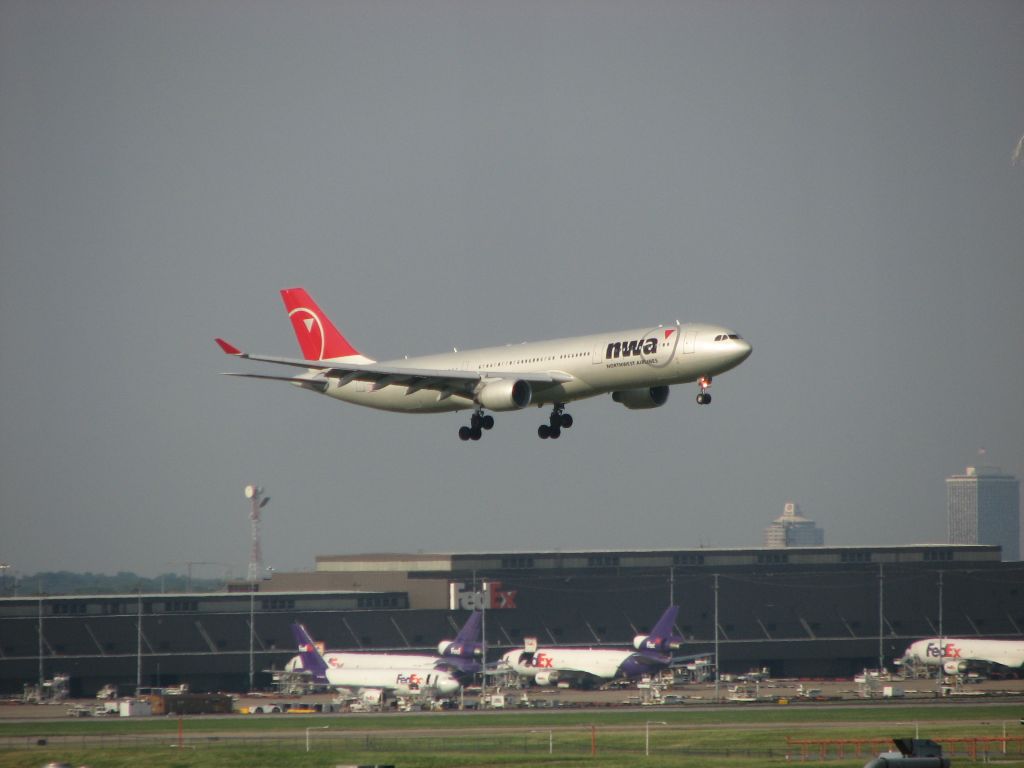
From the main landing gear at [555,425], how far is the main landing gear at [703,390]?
11.9m

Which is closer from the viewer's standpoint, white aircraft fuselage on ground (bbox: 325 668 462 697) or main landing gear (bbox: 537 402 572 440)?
main landing gear (bbox: 537 402 572 440)

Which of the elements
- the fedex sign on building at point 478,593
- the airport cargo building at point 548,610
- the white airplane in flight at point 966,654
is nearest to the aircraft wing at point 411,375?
the airport cargo building at point 548,610

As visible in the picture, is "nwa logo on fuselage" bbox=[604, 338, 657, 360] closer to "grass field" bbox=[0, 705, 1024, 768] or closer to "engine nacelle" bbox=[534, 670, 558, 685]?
"grass field" bbox=[0, 705, 1024, 768]

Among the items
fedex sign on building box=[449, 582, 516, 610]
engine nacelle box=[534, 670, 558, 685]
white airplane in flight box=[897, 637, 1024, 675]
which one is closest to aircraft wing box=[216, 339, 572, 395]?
engine nacelle box=[534, 670, 558, 685]

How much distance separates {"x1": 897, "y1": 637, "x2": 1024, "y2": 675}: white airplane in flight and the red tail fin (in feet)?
228

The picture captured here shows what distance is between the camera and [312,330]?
379 feet

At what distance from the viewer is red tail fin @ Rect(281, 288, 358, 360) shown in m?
114

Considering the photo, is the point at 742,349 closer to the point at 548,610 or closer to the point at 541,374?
the point at 541,374

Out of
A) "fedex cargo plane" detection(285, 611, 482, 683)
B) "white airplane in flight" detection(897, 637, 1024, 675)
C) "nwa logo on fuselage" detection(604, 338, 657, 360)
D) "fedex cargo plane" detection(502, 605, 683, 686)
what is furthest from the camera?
"white airplane in flight" detection(897, 637, 1024, 675)

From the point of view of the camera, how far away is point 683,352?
84.8 metres

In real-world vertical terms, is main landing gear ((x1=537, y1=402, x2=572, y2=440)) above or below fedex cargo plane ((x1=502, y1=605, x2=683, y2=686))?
above

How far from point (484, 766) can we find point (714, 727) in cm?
2443

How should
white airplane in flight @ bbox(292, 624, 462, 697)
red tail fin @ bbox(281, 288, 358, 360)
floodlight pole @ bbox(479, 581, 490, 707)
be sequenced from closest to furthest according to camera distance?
red tail fin @ bbox(281, 288, 358, 360) → white airplane in flight @ bbox(292, 624, 462, 697) → floodlight pole @ bbox(479, 581, 490, 707)

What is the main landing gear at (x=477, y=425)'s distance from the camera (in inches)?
3748
